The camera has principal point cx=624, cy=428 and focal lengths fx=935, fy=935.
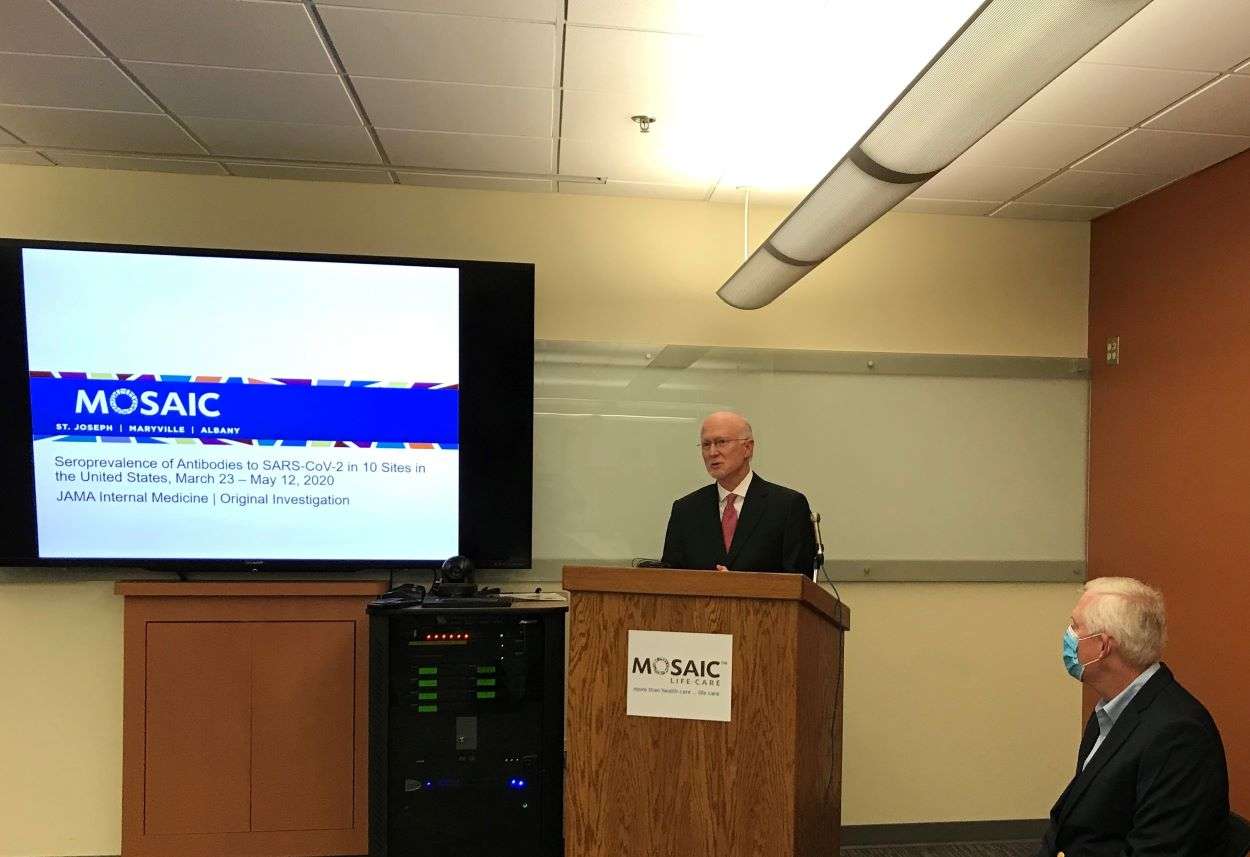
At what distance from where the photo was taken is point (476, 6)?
→ 8.06 ft

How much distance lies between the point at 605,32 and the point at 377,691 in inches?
90.4

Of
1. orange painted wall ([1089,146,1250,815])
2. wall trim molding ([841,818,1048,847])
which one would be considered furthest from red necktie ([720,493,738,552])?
orange painted wall ([1089,146,1250,815])

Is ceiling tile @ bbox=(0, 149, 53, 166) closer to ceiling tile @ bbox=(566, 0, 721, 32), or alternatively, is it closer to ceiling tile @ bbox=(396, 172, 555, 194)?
ceiling tile @ bbox=(396, 172, 555, 194)

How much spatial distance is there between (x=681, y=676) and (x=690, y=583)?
221 millimetres

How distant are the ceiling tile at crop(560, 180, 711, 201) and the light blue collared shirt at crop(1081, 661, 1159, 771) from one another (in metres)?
2.60

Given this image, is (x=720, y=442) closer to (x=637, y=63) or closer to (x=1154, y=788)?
(x=637, y=63)

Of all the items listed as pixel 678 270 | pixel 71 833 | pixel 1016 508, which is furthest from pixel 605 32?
pixel 71 833

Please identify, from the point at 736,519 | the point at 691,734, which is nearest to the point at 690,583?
the point at 691,734

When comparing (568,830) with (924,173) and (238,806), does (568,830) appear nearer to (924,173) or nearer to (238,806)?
(924,173)

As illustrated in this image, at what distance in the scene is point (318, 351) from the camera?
12.1 feet

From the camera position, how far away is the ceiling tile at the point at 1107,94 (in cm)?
275

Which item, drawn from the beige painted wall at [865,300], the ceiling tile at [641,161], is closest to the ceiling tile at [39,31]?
the beige painted wall at [865,300]

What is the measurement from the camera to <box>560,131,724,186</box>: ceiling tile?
3.47 metres

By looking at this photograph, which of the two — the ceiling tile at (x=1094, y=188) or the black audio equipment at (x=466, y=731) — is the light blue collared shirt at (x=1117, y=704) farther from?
the ceiling tile at (x=1094, y=188)
